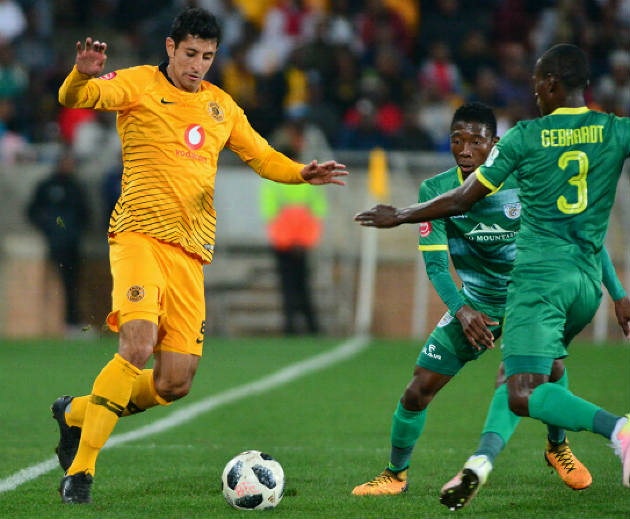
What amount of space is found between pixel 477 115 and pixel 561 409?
1.89 meters

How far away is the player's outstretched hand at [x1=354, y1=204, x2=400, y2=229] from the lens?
16.7ft

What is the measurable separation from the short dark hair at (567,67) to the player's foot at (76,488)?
2823 mm

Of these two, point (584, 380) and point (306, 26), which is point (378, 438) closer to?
point (584, 380)

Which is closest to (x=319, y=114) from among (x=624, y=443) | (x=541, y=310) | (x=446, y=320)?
(x=446, y=320)

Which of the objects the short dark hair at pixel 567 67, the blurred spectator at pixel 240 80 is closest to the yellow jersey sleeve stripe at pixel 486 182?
the short dark hair at pixel 567 67

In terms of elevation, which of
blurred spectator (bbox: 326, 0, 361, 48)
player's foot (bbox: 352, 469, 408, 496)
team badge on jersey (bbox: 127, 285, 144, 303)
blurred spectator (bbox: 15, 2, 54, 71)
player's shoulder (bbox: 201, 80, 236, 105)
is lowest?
player's foot (bbox: 352, 469, 408, 496)

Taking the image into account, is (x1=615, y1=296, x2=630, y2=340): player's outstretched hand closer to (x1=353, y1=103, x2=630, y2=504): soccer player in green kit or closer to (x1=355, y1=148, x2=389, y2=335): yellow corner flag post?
(x1=353, y1=103, x2=630, y2=504): soccer player in green kit

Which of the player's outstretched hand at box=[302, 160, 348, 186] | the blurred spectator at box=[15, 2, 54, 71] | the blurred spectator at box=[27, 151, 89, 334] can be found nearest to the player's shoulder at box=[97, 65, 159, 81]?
the player's outstretched hand at box=[302, 160, 348, 186]

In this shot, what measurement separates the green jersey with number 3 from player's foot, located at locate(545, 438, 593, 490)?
135 centimetres

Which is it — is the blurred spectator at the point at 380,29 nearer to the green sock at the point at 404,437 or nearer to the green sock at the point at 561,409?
the green sock at the point at 404,437

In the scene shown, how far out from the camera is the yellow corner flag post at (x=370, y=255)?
15734 mm

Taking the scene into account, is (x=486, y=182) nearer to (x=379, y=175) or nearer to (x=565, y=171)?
(x=565, y=171)

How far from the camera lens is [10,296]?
50.4ft

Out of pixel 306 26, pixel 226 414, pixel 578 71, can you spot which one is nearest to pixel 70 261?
pixel 306 26
